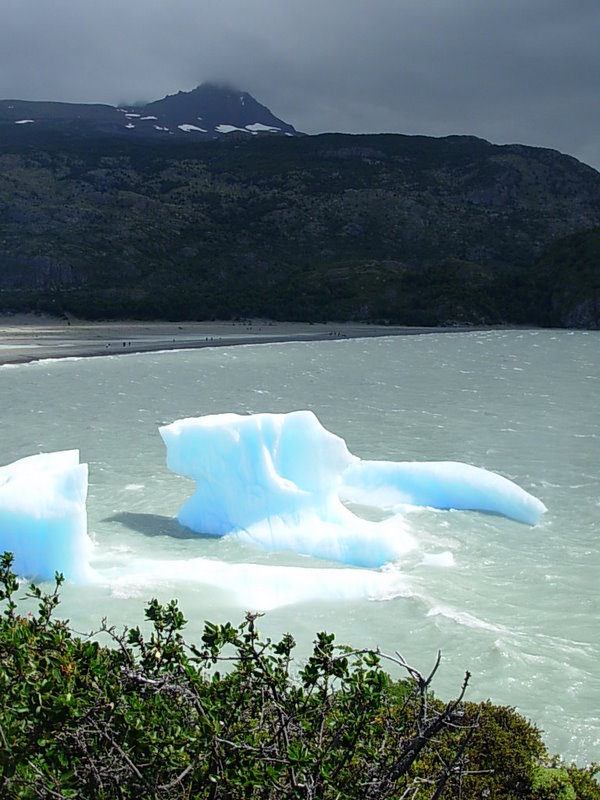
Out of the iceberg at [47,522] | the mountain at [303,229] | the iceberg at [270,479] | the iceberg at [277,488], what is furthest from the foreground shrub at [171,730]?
the mountain at [303,229]

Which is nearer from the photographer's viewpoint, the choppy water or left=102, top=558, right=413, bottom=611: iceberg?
the choppy water

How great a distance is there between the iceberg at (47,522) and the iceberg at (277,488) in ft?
8.24

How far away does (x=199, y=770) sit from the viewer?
3.06 metres

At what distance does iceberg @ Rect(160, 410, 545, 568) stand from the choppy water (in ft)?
1.42

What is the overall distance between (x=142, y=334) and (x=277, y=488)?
164 feet

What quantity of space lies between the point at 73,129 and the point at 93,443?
16531 cm

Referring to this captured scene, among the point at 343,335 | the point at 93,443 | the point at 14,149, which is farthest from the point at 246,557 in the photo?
the point at 14,149

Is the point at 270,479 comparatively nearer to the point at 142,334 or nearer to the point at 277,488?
the point at 277,488

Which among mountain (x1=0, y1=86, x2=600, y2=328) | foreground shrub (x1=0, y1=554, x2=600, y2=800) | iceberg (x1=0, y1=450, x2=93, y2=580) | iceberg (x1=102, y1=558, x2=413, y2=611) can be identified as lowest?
iceberg (x1=102, y1=558, x2=413, y2=611)

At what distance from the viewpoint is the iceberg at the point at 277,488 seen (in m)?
11.0

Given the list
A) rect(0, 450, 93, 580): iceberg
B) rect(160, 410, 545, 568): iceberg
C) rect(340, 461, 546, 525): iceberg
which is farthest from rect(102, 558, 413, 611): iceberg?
rect(340, 461, 546, 525): iceberg

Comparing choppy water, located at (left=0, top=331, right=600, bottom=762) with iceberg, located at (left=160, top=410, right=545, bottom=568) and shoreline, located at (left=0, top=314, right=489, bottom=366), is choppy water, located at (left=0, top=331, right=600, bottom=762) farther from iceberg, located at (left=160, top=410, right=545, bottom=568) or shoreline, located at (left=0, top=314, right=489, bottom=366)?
shoreline, located at (left=0, top=314, right=489, bottom=366)

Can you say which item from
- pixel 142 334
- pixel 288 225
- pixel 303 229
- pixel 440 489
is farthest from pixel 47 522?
pixel 288 225

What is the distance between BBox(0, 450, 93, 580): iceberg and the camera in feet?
31.1
